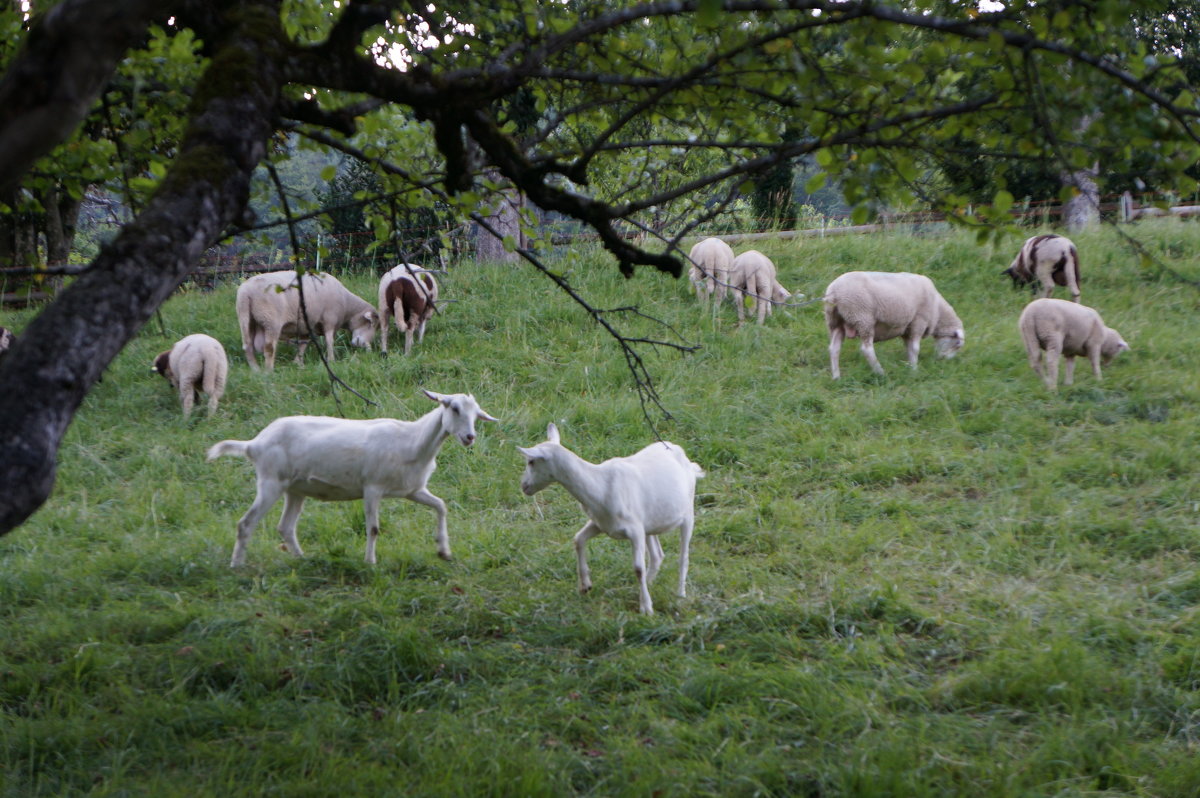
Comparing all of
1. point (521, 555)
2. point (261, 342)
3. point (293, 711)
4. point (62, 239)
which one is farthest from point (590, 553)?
point (62, 239)

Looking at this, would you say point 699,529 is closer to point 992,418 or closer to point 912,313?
point 992,418

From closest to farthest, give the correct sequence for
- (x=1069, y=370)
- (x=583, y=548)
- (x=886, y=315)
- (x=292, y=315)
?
(x=583, y=548) < (x=1069, y=370) < (x=886, y=315) < (x=292, y=315)

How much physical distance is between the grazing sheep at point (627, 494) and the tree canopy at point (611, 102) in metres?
1.68

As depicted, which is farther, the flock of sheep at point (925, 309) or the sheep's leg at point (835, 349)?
the sheep's leg at point (835, 349)

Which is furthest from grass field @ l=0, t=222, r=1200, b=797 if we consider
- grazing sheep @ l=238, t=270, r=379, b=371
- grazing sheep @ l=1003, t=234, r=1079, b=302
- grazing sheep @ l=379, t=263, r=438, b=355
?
grazing sheep @ l=1003, t=234, r=1079, b=302

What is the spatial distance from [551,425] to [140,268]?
3722mm

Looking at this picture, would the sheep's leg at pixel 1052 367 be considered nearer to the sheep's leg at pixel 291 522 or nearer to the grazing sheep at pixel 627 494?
the grazing sheep at pixel 627 494

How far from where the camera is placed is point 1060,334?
1084 cm

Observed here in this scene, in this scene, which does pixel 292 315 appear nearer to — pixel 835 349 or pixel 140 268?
pixel 835 349

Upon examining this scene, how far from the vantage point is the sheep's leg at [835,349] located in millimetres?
11938

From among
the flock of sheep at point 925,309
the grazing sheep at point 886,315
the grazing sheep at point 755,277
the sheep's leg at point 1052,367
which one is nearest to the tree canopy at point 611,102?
the flock of sheep at point 925,309

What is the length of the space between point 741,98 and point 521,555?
148 inches

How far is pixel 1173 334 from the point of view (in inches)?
485

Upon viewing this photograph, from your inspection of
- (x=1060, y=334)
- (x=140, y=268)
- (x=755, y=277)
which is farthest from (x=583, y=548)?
(x=755, y=277)
